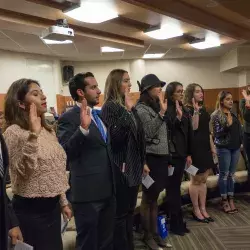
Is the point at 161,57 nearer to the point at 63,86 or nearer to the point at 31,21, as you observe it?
the point at 63,86

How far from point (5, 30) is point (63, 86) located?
3.49m

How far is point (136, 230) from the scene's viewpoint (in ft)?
11.3

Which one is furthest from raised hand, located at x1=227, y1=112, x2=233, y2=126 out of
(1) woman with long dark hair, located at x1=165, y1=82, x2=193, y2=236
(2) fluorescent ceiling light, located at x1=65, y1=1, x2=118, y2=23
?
(2) fluorescent ceiling light, located at x1=65, y1=1, x2=118, y2=23

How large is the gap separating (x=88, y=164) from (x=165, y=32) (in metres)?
4.13

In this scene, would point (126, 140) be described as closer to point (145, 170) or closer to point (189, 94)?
point (145, 170)

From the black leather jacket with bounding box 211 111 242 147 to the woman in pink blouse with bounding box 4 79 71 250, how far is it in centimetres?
261

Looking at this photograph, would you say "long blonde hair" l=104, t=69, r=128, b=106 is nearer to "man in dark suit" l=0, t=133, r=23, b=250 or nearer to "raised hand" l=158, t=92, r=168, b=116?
"raised hand" l=158, t=92, r=168, b=116

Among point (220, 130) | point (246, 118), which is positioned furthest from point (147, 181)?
point (246, 118)

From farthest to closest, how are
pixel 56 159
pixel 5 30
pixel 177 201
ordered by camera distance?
pixel 5 30, pixel 177 201, pixel 56 159

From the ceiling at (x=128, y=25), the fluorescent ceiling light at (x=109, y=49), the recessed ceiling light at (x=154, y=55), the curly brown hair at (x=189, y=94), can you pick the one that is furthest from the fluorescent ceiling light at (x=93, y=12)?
the recessed ceiling light at (x=154, y=55)

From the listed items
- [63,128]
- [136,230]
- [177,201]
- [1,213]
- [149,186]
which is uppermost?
[63,128]

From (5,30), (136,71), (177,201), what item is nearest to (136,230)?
(177,201)

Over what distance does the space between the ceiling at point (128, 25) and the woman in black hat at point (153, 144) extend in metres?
1.67

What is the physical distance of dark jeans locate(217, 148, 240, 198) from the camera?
3.93 m
